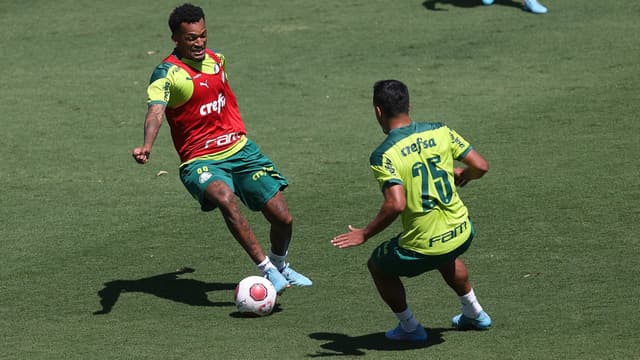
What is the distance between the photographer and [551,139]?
14.2 meters

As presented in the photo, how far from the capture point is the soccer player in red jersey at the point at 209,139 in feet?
32.7

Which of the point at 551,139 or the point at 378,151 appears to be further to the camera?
the point at 551,139

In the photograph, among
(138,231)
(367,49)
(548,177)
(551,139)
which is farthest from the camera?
(367,49)

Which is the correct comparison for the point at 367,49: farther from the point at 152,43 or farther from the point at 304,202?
the point at 304,202

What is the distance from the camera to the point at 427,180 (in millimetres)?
8234

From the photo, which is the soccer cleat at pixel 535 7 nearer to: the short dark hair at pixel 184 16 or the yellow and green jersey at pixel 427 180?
the short dark hair at pixel 184 16

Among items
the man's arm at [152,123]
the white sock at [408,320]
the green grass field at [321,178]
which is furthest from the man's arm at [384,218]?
the man's arm at [152,123]

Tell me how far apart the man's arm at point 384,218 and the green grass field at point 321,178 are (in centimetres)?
101

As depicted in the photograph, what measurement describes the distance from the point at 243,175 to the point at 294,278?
1.01 meters

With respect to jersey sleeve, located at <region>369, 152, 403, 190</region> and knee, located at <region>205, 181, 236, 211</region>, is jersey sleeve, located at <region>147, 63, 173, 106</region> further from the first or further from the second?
jersey sleeve, located at <region>369, 152, 403, 190</region>

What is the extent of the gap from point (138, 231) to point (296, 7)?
9.62 metres

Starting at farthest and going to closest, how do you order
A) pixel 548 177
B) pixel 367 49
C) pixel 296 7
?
pixel 296 7 → pixel 367 49 → pixel 548 177

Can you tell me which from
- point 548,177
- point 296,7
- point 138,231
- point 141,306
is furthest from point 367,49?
point 141,306

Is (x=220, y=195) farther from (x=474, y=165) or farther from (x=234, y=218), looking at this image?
(x=474, y=165)
